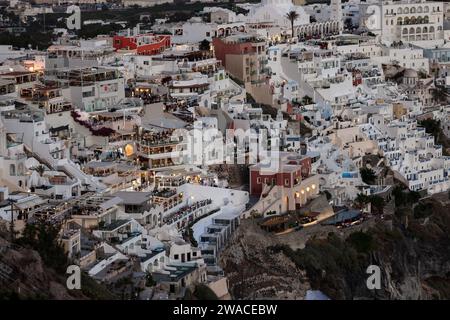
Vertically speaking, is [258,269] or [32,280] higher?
[32,280]

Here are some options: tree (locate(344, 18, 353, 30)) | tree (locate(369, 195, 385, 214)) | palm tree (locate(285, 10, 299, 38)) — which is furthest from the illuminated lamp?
tree (locate(344, 18, 353, 30))

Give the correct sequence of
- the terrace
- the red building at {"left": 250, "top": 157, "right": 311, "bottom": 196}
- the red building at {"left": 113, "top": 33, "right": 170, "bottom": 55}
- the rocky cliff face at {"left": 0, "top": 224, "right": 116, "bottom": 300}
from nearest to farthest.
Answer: the rocky cliff face at {"left": 0, "top": 224, "right": 116, "bottom": 300}
the terrace
the red building at {"left": 250, "top": 157, "right": 311, "bottom": 196}
the red building at {"left": 113, "top": 33, "right": 170, "bottom": 55}

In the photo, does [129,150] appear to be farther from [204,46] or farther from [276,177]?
[204,46]

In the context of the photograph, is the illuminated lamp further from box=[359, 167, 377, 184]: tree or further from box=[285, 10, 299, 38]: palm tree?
box=[285, 10, 299, 38]: palm tree

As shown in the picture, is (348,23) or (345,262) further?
(348,23)

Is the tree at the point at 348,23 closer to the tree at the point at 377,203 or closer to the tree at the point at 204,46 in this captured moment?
the tree at the point at 204,46

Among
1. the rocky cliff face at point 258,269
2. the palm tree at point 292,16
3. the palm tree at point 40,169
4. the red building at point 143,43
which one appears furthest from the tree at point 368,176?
the palm tree at point 292,16

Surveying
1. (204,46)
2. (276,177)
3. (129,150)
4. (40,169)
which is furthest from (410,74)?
(40,169)
